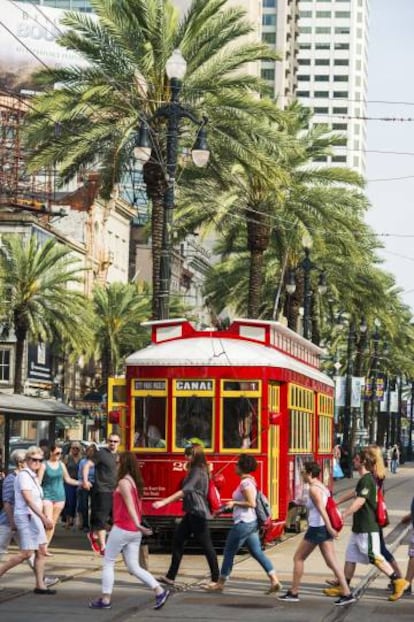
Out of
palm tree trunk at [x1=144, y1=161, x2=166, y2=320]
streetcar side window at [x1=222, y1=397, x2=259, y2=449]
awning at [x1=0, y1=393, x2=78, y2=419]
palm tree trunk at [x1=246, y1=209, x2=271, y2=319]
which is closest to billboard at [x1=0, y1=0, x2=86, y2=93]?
palm tree trunk at [x1=246, y1=209, x2=271, y2=319]

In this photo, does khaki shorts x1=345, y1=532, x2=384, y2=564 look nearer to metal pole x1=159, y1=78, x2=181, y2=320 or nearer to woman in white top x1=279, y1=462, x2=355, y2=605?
woman in white top x1=279, y1=462, x2=355, y2=605

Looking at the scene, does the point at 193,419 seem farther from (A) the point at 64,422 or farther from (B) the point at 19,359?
(A) the point at 64,422

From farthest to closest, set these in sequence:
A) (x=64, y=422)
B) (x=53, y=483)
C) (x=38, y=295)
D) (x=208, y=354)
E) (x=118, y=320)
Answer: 1. (x=64, y=422)
2. (x=118, y=320)
3. (x=38, y=295)
4. (x=208, y=354)
5. (x=53, y=483)

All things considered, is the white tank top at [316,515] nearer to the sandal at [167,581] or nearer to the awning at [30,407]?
the sandal at [167,581]

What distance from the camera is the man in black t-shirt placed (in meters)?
22.7

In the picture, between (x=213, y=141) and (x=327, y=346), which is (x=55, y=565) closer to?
(x=213, y=141)

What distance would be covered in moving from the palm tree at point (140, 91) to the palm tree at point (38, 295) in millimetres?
30144

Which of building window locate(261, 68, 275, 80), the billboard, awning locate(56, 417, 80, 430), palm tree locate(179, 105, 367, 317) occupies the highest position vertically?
building window locate(261, 68, 275, 80)

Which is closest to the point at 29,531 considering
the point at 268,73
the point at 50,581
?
the point at 50,581

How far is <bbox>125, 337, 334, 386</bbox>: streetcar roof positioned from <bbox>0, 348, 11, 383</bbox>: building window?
61538 mm

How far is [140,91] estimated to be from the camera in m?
32.5

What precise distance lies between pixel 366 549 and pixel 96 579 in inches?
153

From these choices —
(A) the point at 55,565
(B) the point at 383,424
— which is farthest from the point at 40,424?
(B) the point at 383,424

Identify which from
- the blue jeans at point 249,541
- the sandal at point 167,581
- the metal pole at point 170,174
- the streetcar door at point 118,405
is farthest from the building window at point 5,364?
the blue jeans at point 249,541
